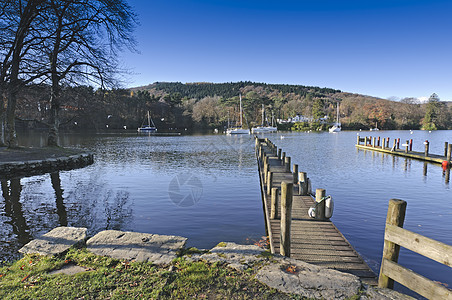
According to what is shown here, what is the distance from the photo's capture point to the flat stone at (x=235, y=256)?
469 centimetres

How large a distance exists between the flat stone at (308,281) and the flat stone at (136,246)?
1.79 metres

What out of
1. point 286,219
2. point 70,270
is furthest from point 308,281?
point 70,270

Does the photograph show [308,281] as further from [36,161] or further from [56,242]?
[36,161]

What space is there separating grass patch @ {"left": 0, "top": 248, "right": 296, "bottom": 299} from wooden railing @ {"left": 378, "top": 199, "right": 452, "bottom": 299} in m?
1.74

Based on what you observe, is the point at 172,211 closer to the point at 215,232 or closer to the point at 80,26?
the point at 215,232

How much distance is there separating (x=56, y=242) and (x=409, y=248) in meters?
6.30

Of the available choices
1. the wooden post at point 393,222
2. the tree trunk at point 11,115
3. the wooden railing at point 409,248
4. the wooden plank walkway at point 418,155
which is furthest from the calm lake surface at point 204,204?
the tree trunk at point 11,115

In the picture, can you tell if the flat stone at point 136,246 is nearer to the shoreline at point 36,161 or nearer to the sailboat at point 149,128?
the shoreline at point 36,161

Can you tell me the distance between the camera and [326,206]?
8.18 metres

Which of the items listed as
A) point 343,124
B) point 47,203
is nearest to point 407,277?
point 47,203

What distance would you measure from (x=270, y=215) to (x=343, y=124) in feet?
346

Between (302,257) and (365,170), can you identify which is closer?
(302,257)

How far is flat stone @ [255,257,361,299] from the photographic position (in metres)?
3.88

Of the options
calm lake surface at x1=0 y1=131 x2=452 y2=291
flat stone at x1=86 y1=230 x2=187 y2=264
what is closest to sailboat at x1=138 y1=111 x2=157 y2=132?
calm lake surface at x1=0 y1=131 x2=452 y2=291
